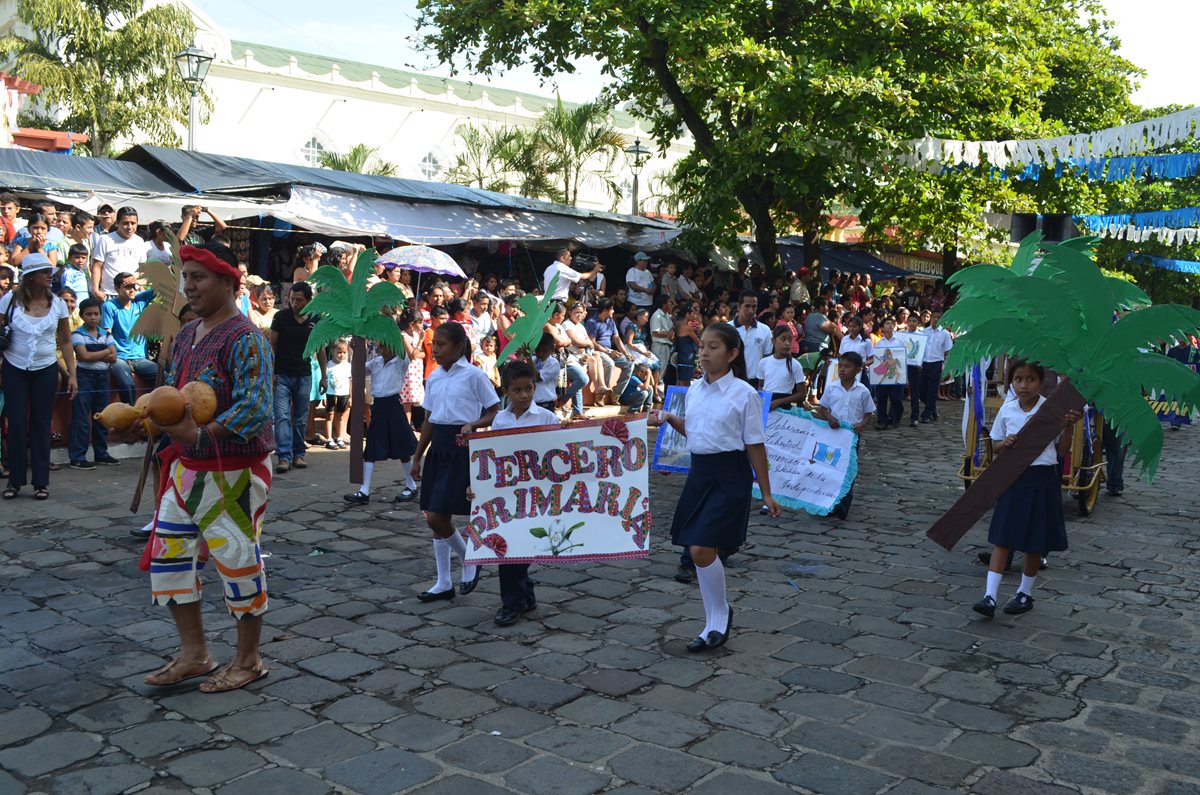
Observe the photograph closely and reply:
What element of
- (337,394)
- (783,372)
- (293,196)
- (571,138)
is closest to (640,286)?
(293,196)

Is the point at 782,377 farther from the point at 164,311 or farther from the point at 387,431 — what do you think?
the point at 164,311

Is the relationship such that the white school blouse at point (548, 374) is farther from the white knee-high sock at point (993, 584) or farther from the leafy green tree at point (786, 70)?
the leafy green tree at point (786, 70)

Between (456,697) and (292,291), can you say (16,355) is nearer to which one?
(292,291)

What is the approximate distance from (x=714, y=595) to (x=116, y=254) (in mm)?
8809

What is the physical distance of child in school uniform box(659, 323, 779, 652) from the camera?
5648 mm

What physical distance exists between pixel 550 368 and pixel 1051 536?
18.0 feet

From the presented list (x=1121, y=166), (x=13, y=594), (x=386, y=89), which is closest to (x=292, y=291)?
(x=13, y=594)

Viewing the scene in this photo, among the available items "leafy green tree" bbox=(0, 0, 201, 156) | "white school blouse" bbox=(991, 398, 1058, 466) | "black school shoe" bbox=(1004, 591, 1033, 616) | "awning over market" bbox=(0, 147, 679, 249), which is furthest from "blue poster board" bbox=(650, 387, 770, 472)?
"leafy green tree" bbox=(0, 0, 201, 156)

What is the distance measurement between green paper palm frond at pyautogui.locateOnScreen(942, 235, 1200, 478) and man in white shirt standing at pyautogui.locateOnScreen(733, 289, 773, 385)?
300 inches

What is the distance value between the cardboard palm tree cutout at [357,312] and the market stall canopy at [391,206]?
7.77 m

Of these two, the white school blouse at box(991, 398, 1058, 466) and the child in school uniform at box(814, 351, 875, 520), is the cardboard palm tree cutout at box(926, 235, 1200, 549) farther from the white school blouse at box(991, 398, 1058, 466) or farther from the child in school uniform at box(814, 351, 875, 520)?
the child in school uniform at box(814, 351, 875, 520)

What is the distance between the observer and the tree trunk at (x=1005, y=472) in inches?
219

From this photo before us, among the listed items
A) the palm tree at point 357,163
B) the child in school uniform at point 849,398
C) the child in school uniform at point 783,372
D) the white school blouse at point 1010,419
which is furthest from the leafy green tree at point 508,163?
the white school blouse at point 1010,419

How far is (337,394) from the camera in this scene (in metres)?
12.2
